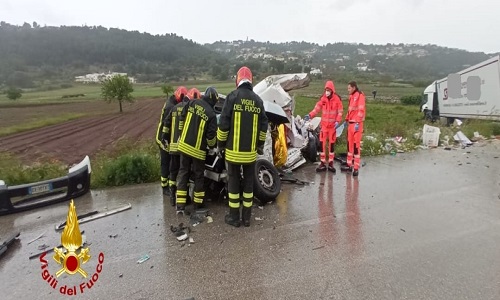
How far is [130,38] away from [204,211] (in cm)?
13098

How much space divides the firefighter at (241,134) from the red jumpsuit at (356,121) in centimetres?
306

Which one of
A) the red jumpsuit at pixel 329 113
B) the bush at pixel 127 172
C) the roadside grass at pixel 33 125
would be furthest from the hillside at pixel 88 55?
the red jumpsuit at pixel 329 113

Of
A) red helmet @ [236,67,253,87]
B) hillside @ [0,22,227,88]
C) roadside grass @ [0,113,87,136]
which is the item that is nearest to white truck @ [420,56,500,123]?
red helmet @ [236,67,253,87]

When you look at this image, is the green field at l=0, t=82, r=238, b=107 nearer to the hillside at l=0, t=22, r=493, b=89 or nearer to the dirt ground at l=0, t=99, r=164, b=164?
the hillside at l=0, t=22, r=493, b=89

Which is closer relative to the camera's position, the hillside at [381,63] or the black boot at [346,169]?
the black boot at [346,169]

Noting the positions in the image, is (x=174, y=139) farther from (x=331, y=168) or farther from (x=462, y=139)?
(x=462, y=139)

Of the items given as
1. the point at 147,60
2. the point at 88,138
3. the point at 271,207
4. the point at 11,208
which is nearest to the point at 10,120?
the point at 88,138

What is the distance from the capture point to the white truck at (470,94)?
1520cm

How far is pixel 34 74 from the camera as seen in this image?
3014 inches

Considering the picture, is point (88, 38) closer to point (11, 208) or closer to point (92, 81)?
point (92, 81)

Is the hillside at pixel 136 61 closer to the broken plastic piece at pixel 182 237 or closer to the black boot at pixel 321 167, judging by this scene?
the black boot at pixel 321 167

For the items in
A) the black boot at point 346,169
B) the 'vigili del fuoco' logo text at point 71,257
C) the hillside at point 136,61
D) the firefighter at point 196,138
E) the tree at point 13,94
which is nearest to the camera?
the 'vigili del fuoco' logo text at point 71,257

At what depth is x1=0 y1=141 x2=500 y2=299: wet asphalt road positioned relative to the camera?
124 inches

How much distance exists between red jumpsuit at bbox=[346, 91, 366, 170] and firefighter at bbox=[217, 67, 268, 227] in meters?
3.06
